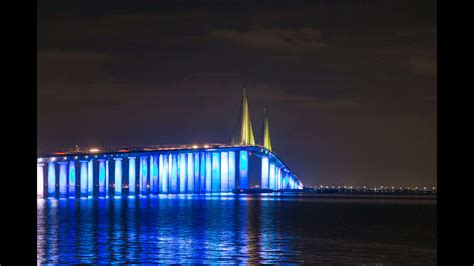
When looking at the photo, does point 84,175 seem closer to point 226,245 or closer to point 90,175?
point 90,175

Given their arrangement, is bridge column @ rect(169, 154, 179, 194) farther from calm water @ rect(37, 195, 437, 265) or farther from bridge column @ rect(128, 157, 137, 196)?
calm water @ rect(37, 195, 437, 265)

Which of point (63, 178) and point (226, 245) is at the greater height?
point (63, 178)

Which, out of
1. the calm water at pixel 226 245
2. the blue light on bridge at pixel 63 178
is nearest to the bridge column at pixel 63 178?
the blue light on bridge at pixel 63 178

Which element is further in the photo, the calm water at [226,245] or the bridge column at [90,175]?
the bridge column at [90,175]

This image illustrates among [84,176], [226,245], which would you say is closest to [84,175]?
[84,176]

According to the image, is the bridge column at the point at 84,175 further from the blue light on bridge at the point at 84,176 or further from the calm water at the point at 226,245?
the calm water at the point at 226,245

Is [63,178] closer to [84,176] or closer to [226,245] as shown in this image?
[84,176]

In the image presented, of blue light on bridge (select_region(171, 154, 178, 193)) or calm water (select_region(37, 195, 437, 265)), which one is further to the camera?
blue light on bridge (select_region(171, 154, 178, 193))

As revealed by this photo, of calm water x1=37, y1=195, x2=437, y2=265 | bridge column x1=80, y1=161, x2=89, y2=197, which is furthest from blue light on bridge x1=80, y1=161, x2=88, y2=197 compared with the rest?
calm water x1=37, y1=195, x2=437, y2=265

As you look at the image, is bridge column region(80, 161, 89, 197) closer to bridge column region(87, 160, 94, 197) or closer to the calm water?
bridge column region(87, 160, 94, 197)

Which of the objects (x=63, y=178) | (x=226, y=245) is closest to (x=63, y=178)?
(x=63, y=178)

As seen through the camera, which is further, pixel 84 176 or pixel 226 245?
pixel 84 176

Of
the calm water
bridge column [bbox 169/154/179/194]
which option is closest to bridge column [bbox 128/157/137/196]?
bridge column [bbox 169/154/179/194]
